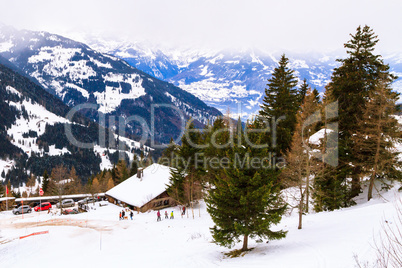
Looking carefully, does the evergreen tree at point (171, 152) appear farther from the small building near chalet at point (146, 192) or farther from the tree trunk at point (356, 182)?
the tree trunk at point (356, 182)

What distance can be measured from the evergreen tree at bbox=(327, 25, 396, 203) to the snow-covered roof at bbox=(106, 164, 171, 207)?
33.2 metres

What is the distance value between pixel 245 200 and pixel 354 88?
16.8m

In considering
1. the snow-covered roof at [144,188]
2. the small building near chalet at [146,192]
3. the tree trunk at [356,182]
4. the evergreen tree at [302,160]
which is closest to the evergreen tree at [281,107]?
the evergreen tree at [302,160]

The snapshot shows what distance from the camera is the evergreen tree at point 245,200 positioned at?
51.2 ft

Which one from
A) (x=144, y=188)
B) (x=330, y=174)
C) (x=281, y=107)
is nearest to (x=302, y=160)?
(x=330, y=174)

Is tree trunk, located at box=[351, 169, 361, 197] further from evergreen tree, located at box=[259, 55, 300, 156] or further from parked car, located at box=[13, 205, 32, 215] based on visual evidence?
parked car, located at box=[13, 205, 32, 215]

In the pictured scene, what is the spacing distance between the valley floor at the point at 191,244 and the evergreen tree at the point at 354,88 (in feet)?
13.3

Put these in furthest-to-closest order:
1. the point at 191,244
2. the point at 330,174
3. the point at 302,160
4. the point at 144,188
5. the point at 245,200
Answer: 1. the point at 144,188
2. the point at 330,174
3. the point at 191,244
4. the point at 302,160
5. the point at 245,200

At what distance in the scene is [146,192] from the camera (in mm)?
51188

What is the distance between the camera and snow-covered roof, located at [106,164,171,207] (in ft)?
163

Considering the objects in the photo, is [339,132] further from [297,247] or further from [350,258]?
[350,258]

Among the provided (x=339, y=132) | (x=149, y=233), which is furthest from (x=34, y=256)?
(x=339, y=132)

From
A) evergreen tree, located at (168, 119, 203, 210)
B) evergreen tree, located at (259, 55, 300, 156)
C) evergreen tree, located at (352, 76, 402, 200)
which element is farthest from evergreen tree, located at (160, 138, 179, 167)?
evergreen tree, located at (352, 76, 402, 200)

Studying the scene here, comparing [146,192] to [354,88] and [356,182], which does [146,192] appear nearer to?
[356,182]
